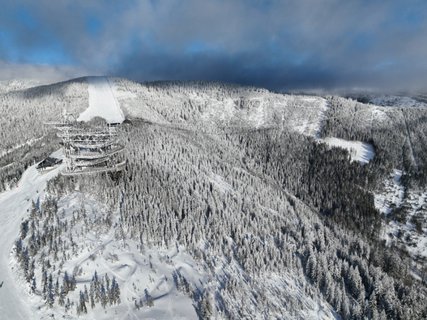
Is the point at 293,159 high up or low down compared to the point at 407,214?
up

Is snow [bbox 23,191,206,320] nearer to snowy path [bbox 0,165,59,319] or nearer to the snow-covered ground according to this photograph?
snowy path [bbox 0,165,59,319]

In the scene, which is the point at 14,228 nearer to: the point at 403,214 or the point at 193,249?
the point at 193,249

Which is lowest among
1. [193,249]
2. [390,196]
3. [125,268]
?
[390,196]

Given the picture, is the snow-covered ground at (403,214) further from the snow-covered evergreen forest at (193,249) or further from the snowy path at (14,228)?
the snowy path at (14,228)

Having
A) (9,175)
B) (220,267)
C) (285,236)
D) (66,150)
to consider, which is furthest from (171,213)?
(9,175)

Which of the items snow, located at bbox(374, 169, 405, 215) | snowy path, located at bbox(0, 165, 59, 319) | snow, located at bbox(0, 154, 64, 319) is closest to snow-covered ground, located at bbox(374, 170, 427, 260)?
snow, located at bbox(374, 169, 405, 215)

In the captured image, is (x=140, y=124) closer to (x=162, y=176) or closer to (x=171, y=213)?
(x=162, y=176)

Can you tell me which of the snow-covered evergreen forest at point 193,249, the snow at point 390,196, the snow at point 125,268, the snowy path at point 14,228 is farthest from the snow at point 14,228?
the snow at point 390,196

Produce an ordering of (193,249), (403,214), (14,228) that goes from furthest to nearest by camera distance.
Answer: (403,214)
(193,249)
(14,228)

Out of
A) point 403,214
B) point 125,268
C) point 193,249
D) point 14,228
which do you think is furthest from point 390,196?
point 14,228
